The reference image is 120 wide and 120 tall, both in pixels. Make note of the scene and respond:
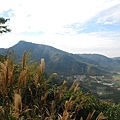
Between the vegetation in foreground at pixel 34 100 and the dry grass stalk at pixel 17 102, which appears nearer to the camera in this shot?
the dry grass stalk at pixel 17 102

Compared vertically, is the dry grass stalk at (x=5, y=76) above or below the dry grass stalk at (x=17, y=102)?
above

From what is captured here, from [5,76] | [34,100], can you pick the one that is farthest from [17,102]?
[34,100]

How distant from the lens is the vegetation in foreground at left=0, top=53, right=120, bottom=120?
295 centimetres

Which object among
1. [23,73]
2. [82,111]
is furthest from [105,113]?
[23,73]

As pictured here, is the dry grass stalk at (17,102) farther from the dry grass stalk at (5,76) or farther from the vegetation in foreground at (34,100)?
the dry grass stalk at (5,76)

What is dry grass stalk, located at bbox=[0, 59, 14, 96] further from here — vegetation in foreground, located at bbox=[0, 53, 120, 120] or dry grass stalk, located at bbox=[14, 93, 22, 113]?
dry grass stalk, located at bbox=[14, 93, 22, 113]

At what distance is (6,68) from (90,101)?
323cm

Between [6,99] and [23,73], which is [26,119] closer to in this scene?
[6,99]

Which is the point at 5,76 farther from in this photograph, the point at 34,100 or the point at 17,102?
the point at 34,100

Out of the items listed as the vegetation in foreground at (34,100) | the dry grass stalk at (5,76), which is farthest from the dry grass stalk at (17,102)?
the dry grass stalk at (5,76)

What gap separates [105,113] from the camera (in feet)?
18.8

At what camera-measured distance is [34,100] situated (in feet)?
12.8

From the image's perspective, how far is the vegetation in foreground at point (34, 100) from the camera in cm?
295

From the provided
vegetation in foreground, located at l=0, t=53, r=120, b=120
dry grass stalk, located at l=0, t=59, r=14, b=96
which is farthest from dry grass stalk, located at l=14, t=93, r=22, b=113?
dry grass stalk, located at l=0, t=59, r=14, b=96
